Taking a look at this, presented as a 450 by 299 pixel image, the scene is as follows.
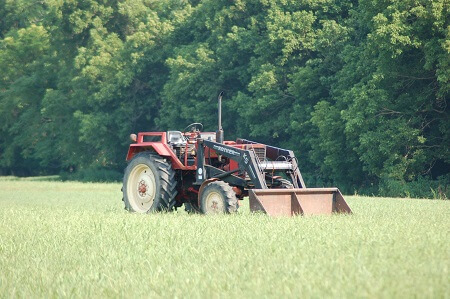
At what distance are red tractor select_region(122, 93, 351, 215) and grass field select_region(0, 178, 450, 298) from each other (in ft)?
2.68

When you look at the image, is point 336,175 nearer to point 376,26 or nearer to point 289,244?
point 376,26

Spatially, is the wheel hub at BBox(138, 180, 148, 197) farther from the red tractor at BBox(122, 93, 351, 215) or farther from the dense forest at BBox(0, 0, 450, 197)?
the dense forest at BBox(0, 0, 450, 197)

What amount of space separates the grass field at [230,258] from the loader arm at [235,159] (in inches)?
36.0

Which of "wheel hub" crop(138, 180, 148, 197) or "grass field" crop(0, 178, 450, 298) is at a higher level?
"wheel hub" crop(138, 180, 148, 197)

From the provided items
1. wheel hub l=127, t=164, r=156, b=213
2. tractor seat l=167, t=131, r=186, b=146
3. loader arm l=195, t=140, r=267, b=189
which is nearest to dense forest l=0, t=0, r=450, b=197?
tractor seat l=167, t=131, r=186, b=146

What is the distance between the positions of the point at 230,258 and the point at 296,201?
20.1ft

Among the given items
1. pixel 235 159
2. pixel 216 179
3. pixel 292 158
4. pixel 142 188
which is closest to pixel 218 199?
pixel 216 179

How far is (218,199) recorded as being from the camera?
54.7ft

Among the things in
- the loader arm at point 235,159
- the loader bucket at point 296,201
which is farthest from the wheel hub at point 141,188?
the loader bucket at point 296,201

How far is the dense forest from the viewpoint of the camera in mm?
34156

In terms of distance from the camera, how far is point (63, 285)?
30.0ft

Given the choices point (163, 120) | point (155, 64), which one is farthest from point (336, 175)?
point (155, 64)

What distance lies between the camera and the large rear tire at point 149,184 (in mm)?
18094

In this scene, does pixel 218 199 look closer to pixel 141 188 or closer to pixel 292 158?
pixel 292 158
